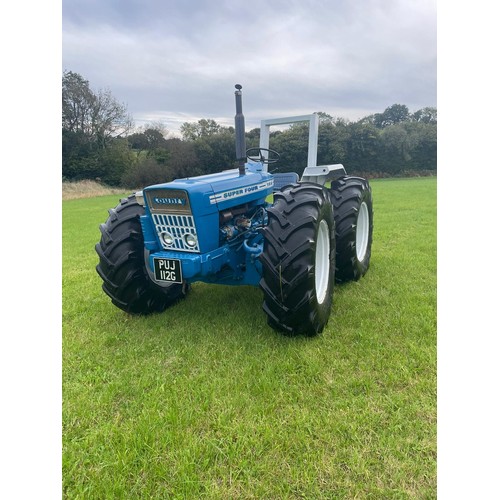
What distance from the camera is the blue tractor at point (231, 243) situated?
2889mm

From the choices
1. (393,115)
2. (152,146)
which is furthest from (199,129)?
(393,115)

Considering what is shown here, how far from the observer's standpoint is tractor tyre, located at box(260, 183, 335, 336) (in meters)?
2.84

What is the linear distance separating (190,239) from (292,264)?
876mm

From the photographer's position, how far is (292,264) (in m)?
2.83

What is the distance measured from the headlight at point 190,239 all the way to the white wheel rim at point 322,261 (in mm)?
1084

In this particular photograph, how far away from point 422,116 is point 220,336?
114 ft

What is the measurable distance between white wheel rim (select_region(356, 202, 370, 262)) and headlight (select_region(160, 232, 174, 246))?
2.66 meters

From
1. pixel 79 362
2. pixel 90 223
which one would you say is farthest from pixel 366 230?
pixel 90 223

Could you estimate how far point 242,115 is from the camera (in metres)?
3.37

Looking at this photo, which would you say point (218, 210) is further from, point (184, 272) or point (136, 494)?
point (136, 494)

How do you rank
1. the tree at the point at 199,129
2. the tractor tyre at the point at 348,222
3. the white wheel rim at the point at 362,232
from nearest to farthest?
the tractor tyre at the point at 348,222 < the white wheel rim at the point at 362,232 < the tree at the point at 199,129

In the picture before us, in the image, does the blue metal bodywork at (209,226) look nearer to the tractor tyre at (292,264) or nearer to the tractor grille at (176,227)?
the tractor grille at (176,227)

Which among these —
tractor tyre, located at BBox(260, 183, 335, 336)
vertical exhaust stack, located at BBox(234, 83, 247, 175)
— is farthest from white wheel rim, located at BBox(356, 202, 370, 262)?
vertical exhaust stack, located at BBox(234, 83, 247, 175)

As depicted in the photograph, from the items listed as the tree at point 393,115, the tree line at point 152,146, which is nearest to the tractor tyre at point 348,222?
the tree line at point 152,146
